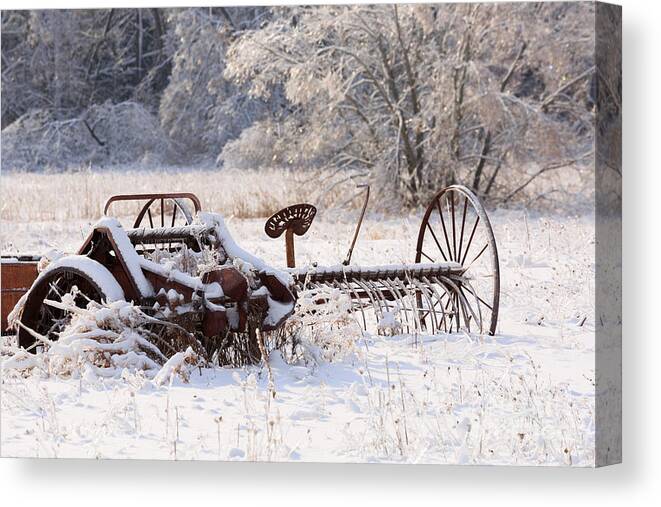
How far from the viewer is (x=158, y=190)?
45.5ft

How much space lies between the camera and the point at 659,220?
509cm

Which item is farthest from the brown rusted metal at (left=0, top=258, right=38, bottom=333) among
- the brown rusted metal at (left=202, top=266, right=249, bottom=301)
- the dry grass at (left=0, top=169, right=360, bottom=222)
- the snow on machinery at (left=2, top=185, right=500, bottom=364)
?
the dry grass at (left=0, top=169, right=360, bottom=222)

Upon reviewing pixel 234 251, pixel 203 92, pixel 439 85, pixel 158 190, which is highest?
pixel 203 92

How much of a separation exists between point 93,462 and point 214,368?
0.74 metres

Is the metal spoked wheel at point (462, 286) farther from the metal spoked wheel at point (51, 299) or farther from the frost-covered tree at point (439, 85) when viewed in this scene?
the frost-covered tree at point (439, 85)

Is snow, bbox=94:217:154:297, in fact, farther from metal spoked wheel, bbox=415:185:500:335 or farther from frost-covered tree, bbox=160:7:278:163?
frost-covered tree, bbox=160:7:278:163

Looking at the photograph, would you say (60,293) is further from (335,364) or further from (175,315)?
(335,364)

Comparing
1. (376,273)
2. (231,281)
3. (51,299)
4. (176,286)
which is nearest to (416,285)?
(376,273)

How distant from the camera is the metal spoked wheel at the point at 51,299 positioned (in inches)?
226

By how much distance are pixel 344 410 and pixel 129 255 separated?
1.26 meters

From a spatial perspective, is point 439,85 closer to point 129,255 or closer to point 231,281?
point 231,281

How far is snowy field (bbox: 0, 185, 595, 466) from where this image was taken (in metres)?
5.11

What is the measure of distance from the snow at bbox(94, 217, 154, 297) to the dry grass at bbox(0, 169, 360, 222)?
455cm

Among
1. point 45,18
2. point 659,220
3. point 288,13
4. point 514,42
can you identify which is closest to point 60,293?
point 659,220
